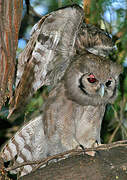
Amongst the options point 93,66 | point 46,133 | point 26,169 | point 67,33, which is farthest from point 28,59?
point 26,169

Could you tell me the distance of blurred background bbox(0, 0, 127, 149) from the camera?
10.0 ft

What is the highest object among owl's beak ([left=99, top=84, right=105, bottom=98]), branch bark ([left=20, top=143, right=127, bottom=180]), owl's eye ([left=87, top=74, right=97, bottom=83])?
owl's eye ([left=87, top=74, right=97, bottom=83])

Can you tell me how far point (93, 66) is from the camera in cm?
265

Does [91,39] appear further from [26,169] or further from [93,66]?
[26,169]

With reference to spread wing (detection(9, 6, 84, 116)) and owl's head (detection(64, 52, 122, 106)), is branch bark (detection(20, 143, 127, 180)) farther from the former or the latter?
owl's head (detection(64, 52, 122, 106))

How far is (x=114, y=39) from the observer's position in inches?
140

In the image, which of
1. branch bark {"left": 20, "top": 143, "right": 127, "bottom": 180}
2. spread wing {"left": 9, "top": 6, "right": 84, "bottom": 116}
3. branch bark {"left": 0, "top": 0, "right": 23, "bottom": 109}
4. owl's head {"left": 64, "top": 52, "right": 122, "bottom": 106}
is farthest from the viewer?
owl's head {"left": 64, "top": 52, "right": 122, "bottom": 106}

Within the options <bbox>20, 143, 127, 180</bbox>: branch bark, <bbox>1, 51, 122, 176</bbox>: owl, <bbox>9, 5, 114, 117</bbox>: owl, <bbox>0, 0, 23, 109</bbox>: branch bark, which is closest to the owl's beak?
<bbox>1, 51, 122, 176</bbox>: owl

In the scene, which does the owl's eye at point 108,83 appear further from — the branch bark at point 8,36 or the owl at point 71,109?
the branch bark at point 8,36

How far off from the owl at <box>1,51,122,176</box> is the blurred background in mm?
265

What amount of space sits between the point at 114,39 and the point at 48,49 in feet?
4.45

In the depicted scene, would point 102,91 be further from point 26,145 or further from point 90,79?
point 26,145

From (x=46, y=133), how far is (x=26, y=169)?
14.9 inches

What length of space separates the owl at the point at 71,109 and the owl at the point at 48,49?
149mm
